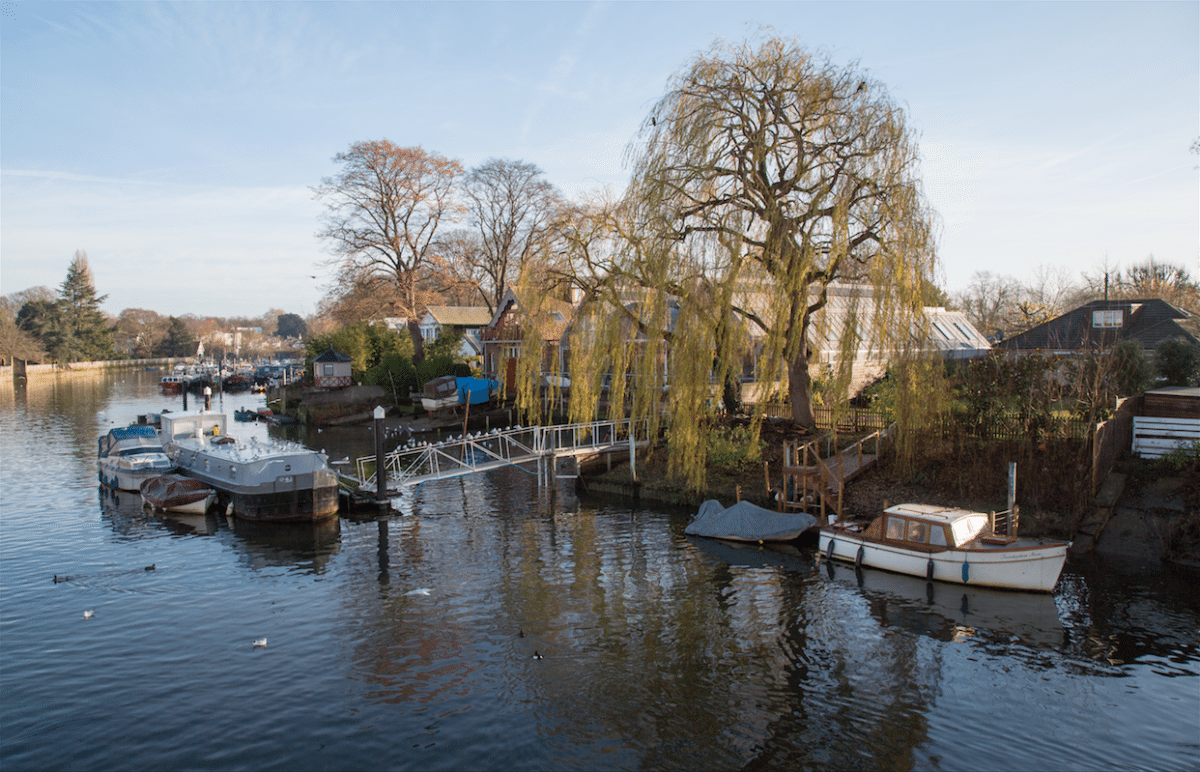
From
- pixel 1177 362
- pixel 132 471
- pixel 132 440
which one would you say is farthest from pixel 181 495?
pixel 1177 362

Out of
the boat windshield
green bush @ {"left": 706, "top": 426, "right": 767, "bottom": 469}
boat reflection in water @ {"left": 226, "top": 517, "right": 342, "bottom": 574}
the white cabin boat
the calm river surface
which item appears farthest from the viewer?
green bush @ {"left": 706, "top": 426, "right": 767, "bottom": 469}

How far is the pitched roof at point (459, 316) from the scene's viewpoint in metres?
77.2

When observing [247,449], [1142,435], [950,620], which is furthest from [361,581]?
[1142,435]

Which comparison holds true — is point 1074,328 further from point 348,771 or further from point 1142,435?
point 348,771

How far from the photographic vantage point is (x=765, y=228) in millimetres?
22578

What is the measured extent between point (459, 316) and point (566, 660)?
68.7m

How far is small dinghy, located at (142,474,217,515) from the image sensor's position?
26.0 metres

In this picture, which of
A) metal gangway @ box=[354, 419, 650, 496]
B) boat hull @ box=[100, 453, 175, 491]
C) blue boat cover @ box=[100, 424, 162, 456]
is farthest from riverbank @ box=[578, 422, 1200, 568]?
blue boat cover @ box=[100, 424, 162, 456]

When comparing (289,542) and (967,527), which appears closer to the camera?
(967,527)

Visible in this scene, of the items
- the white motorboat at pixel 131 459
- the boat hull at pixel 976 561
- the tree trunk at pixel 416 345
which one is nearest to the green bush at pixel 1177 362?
the boat hull at pixel 976 561

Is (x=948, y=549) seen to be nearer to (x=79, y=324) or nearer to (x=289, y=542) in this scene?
(x=289, y=542)

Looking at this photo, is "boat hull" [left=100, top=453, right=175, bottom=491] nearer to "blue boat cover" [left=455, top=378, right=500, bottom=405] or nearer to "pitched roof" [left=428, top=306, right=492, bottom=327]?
"blue boat cover" [left=455, top=378, right=500, bottom=405]

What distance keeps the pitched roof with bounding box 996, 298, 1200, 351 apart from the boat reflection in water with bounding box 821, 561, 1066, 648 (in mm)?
23626

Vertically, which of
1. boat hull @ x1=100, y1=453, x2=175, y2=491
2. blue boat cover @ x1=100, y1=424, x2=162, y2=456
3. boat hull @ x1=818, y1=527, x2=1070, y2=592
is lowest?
boat hull @ x1=818, y1=527, x2=1070, y2=592
